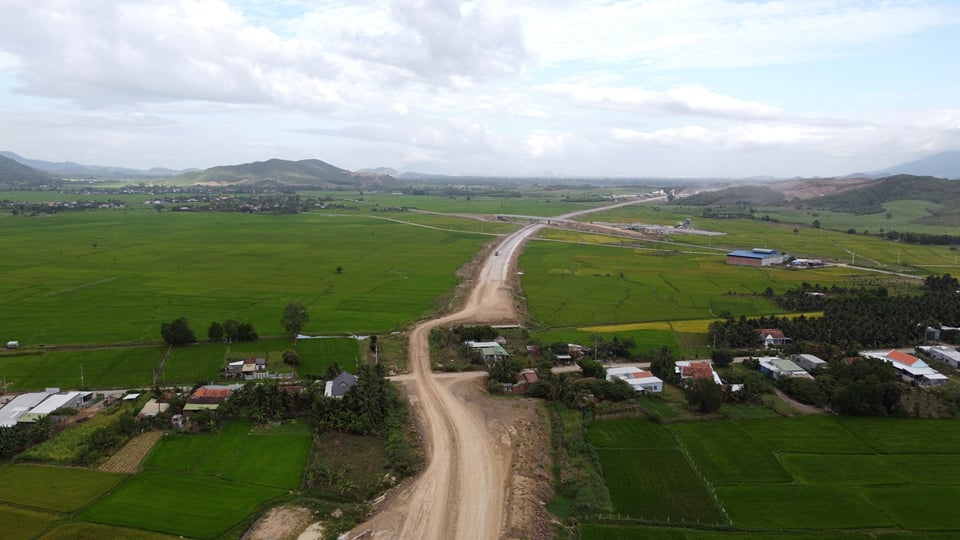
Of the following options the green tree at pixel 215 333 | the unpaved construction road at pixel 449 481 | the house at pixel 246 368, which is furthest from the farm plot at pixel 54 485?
the green tree at pixel 215 333

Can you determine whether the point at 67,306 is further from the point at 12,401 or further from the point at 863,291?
the point at 863,291

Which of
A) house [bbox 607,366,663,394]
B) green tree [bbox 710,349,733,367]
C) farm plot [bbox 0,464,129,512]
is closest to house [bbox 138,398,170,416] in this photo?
farm plot [bbox 0,464,129,512]

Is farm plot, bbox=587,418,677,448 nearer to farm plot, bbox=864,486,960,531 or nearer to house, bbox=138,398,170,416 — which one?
farm plot, bbox=864,486,960,531

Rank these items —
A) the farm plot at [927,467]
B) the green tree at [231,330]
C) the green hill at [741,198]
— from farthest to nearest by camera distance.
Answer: the green hill at [741,198] → the green tree at [231,330] → the farm plot at [927,467]

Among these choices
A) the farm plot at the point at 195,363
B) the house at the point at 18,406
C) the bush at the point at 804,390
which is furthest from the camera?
the farm plot at the point at 195,363

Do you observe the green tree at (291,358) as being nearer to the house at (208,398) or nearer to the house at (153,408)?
the house at (208,398)

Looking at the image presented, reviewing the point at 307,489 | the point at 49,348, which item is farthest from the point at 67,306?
the point at 307,489
